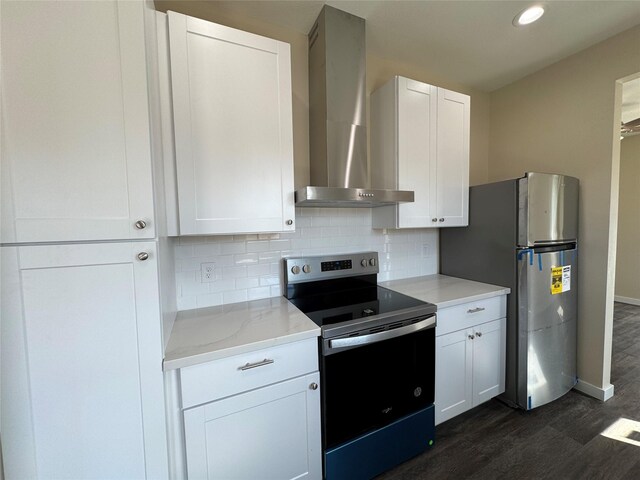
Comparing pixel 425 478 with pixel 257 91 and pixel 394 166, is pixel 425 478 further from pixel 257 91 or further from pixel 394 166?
pixel 257 91

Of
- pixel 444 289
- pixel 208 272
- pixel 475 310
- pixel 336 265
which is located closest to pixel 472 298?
pixel 475 310

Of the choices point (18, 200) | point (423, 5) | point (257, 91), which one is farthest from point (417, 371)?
point (423, 5)

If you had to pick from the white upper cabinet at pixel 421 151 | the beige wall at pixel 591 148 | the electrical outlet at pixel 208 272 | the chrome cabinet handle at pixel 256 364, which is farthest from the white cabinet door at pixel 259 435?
the beige wall at pixel 591 148

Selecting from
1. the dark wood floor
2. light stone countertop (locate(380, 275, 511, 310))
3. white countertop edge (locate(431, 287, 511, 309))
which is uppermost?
light stone countertop (locate(380, 275, 511, 310))

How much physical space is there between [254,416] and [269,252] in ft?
2.99

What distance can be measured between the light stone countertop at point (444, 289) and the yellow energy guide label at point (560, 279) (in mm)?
333

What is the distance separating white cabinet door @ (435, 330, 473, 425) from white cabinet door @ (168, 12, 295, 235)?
1262 millimetres

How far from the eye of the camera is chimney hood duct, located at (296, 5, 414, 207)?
158cm

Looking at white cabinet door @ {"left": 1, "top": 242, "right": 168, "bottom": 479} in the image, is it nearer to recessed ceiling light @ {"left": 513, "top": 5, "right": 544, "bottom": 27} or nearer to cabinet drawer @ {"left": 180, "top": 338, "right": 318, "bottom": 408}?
cabinet drawer @ {"left": 180, "top": 338, "right": 318, "bottom": 408}

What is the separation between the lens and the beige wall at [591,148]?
184cm

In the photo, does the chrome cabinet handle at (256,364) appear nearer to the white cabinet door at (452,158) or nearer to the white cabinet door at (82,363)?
the white cabinet door at (82,363)

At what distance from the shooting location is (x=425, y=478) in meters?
1.43

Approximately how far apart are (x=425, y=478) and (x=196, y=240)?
185cm

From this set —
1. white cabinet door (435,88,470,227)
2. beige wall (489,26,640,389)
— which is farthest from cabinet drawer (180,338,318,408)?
beige wall (489,26,640,389)
